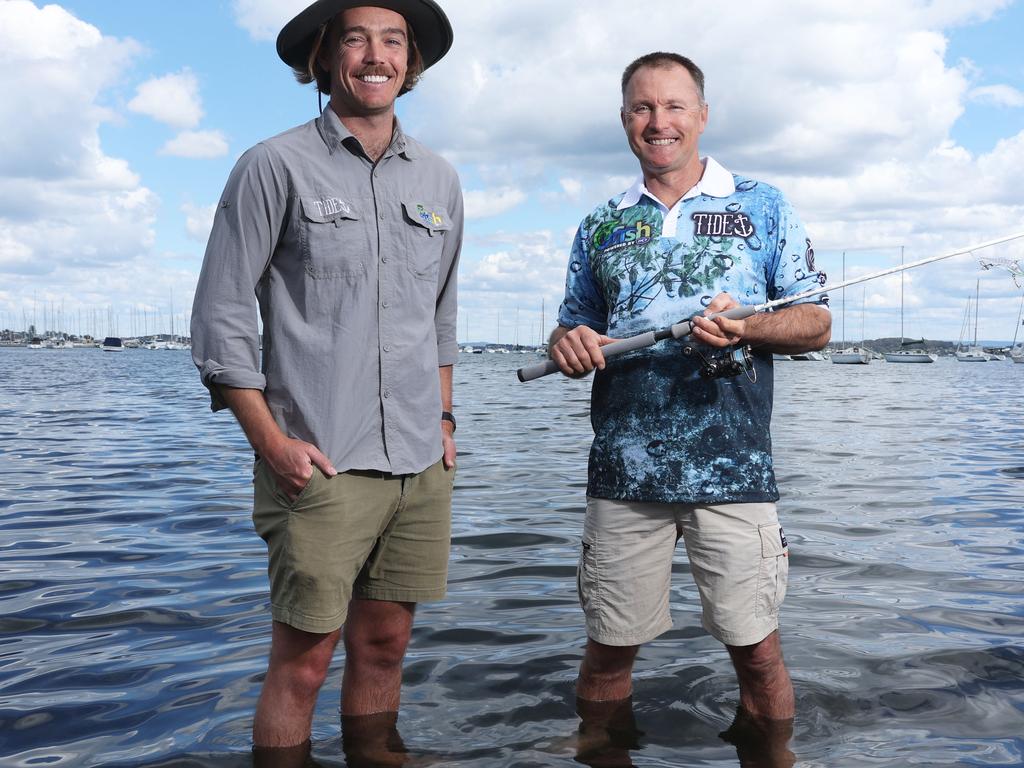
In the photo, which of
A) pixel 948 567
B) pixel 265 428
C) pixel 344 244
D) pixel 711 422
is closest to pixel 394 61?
pixel 344 244

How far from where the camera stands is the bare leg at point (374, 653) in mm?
3570

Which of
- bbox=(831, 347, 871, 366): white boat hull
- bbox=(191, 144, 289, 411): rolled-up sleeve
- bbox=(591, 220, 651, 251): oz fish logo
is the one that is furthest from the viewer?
bbox=(831, 347, 871, 366): white boat hull

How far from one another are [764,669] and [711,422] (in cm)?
99

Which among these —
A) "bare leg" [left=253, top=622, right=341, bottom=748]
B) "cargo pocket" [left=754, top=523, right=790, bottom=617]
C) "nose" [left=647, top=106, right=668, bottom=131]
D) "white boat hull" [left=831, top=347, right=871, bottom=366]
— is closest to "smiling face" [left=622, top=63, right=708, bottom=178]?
"nose" [left=647, top=106, right=668, bottom=131]

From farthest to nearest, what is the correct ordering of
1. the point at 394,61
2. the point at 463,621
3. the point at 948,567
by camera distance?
1. the point at 948,567
2. the point at 463,621
3. the point at 394,61

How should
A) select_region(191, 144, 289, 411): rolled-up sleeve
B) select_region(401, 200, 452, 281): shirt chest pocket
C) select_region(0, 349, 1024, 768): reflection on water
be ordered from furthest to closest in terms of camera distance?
select_region(0, 349, 1024, 768): reflection on water, select_region(401, 200, 452, 281): shirt chest pocket, select_region(191, 144, 289, 411): rolled-up sleeve

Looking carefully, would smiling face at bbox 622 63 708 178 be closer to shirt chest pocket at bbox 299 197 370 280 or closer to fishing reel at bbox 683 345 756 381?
fishing reel at bbox 683 345 756 381

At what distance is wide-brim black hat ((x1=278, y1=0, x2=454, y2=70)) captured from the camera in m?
3.21

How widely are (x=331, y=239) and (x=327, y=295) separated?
184 mm

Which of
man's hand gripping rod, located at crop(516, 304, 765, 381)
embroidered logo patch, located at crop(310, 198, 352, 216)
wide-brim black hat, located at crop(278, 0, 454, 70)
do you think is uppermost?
wide-brim black hat, located at crop(278, 0, 454, 70)

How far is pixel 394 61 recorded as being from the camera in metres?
3.29

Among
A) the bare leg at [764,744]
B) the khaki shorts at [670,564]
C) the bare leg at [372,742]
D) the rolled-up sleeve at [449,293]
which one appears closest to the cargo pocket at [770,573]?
the khaki shorts at [670,564]

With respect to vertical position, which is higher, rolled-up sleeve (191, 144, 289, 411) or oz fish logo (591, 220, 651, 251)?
oz fish logo (591, 220, 651, 251)

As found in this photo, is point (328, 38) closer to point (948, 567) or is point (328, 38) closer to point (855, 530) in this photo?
point (948, 567)
